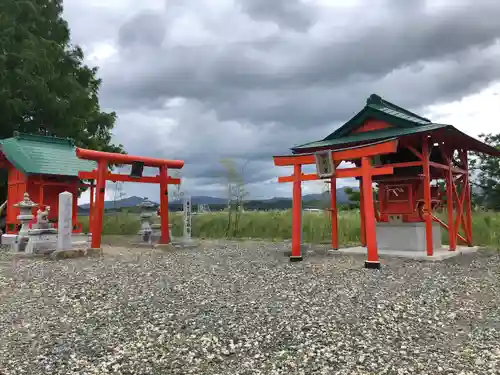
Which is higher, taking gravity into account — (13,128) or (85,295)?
(13,128)

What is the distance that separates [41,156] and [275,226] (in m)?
8.58

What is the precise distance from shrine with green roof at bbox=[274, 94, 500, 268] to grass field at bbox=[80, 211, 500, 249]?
1.92 m

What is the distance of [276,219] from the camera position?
16828 millimetres

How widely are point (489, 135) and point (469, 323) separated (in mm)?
22341

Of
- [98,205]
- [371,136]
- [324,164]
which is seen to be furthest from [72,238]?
[371,136]

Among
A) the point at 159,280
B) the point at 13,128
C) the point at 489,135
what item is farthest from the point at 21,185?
the point at 489,135

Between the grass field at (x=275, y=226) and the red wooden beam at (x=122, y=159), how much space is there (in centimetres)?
543

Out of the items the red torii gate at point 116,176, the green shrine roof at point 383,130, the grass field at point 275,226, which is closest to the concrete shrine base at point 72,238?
the red torii gate at point 116,176

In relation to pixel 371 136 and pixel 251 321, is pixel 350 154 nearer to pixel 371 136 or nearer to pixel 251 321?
pixel 371 136

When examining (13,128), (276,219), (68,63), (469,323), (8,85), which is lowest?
A: (469,323)

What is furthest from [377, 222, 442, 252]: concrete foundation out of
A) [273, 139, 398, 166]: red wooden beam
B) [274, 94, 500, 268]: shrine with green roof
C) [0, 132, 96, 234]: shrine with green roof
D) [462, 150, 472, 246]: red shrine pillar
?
[0, 132, 96, 234]: shrine with green roof

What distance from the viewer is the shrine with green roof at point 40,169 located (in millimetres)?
11914

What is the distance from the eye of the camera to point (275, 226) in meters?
16.4

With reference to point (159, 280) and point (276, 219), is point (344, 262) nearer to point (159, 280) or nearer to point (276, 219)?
point (159, 280)
